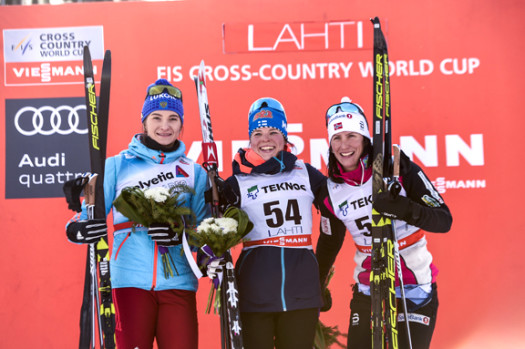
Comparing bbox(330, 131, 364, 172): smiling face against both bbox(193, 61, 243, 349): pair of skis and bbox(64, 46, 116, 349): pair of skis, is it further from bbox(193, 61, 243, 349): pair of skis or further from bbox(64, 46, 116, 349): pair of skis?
bbox(64, 46, 116, 349): pair of skis

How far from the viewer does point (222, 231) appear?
7.66 feet

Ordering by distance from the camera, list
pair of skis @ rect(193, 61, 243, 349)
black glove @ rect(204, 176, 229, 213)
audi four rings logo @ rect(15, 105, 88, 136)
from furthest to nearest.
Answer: audi four rings logo @ rect(15, 105, 88, 136)
black glove @ rect(204, 176, 229, 213)
pair of skis @ rect(193, 61, 243, 349)

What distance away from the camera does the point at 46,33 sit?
4246 millimetres

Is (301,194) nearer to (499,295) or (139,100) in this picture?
(139,100)

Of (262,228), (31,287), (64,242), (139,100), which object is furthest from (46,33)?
(262,228)

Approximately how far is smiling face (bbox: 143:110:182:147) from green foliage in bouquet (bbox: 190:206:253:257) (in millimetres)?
468

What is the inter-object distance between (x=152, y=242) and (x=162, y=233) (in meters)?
0.10

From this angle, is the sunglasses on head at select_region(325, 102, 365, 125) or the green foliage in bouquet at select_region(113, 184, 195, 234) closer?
the green foliage in bouquet at select_region(113, 184, 195, 234)

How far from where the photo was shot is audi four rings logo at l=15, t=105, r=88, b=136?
4250mm

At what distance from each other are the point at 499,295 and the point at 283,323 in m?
2.44

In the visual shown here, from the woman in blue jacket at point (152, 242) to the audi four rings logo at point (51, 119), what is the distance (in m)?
1.79

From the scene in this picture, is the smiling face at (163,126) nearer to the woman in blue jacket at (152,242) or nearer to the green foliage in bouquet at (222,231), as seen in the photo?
the woman in blue jacket at (152,242)

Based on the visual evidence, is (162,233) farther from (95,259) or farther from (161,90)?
(161,90)

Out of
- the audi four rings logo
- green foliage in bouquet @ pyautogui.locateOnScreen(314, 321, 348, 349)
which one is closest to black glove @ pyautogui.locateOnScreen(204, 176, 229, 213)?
green foliage in bouquet @ pyautogui.locateOnScreen(314, 321, 348, 349)
